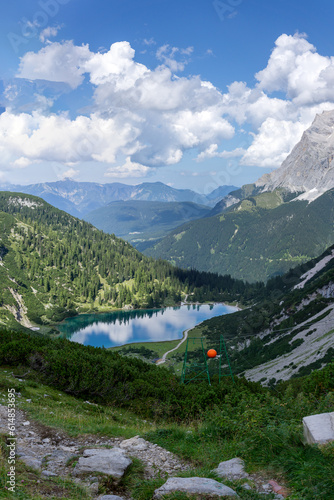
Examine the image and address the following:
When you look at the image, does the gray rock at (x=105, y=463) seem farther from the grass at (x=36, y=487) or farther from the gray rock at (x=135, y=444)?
the gray rock at (x=135, y=444)

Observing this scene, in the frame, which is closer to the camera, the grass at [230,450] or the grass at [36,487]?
the grass at [36,487]

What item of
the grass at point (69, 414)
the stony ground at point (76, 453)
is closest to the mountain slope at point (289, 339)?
the grass at point (69, 414)

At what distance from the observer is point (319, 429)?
29.5ft

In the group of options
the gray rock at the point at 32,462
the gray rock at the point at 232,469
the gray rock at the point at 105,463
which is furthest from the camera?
the gray rock at the point at 32,462

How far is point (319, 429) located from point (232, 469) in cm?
269

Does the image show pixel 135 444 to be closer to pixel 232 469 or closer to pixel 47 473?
pixel 47 473

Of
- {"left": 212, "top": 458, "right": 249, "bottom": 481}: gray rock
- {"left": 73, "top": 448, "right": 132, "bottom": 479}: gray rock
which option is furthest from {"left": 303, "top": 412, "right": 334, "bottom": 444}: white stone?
{"left": 73, "top": 448, "right": 132, "bottom": 479}: gray rock

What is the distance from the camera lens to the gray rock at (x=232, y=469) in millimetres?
8500

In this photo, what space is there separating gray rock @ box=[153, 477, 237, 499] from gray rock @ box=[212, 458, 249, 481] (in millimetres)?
949

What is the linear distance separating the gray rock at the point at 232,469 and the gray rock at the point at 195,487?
0.95m

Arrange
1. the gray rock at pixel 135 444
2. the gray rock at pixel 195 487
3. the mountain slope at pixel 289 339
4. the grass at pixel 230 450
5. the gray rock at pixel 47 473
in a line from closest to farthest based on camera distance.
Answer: the gray rock at pixel 195 487 < the grass at pixel 230 450 < the gray rock at pixel 47 473 < the gray rock at pixel 135 444 < the mountain slope at pixel 289 339

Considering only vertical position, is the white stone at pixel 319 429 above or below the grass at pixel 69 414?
below

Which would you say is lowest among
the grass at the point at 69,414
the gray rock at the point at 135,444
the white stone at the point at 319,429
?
the white stone at the point at 319,429

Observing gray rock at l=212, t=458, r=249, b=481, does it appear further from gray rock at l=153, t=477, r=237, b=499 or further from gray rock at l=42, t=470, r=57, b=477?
gray rock at l=42, t=470, r=57, b=477
